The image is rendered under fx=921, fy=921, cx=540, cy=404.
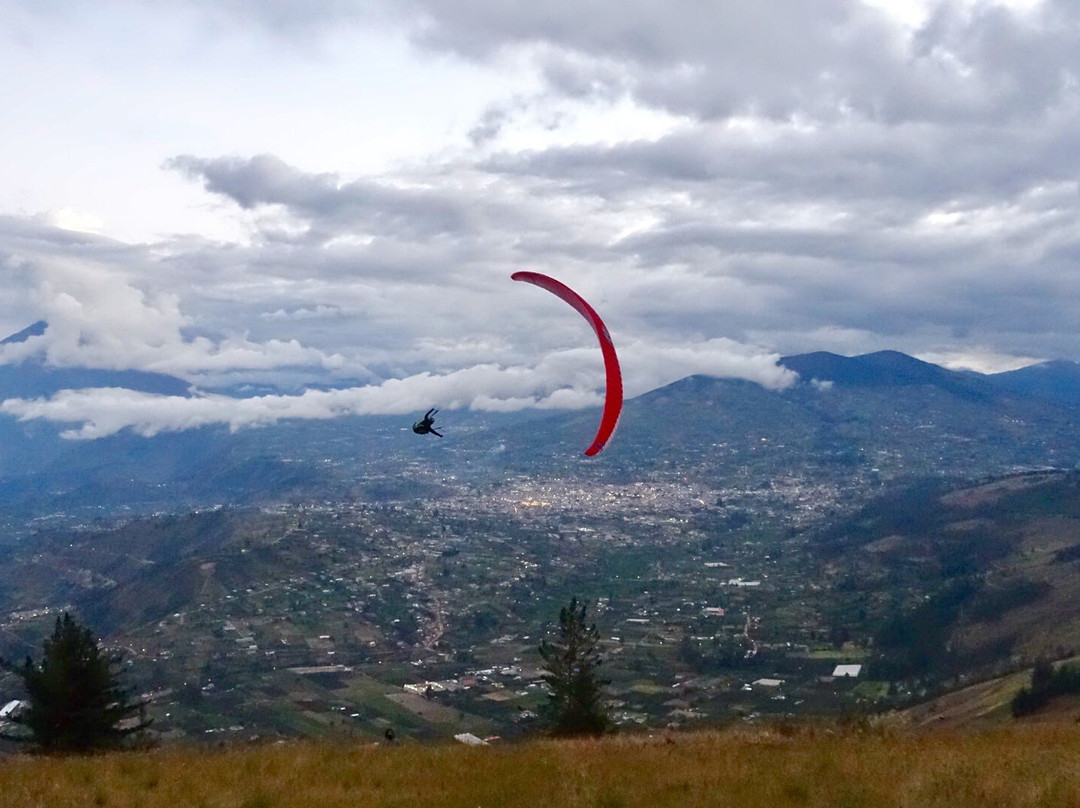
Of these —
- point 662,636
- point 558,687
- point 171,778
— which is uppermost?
point 171,778

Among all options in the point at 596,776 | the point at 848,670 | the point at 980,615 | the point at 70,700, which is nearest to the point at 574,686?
the point at 70,700

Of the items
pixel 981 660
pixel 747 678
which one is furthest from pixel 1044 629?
pixel 747 678

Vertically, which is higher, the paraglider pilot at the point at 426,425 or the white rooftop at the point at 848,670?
the paraglider pilot at the point at 426,425

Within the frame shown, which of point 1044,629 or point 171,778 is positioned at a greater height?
point 171,778

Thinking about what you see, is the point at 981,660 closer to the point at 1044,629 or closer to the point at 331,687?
the point at 1044,629

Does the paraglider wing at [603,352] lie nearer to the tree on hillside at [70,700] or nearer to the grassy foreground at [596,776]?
the grassy foreground at [596,776]

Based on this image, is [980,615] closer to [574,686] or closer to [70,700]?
[574,686]

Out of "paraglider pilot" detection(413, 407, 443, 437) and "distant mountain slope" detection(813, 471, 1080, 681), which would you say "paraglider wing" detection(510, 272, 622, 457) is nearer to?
"paraglider pilot" detection(413, 407, 443, 437)

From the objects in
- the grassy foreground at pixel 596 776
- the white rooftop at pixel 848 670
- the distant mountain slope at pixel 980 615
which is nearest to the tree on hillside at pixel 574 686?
the grassy foreground at pixel 596 776
